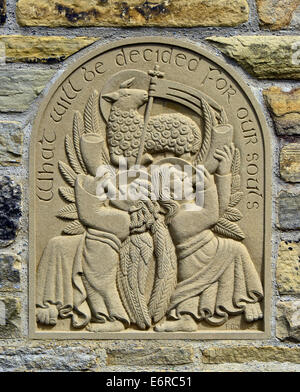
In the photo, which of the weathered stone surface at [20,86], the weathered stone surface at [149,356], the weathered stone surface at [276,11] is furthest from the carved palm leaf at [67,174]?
the weathered stone surface at [276,11]

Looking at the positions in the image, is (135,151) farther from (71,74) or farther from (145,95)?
(71,74)

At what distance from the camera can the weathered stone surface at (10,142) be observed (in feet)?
7.89

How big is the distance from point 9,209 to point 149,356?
2.87 ft

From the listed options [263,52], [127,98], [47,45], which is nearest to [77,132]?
[127,98]

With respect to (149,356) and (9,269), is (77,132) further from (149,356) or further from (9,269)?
(149,356)

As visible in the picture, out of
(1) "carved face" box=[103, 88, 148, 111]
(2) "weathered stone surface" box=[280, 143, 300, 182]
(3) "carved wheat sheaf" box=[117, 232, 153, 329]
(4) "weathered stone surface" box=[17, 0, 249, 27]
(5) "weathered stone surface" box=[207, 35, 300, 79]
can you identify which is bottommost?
(3) "carved wheat sheaf" box=[117, 232, 153, 329]

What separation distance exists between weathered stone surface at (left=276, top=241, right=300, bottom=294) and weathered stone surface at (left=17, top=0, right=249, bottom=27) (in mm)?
1017

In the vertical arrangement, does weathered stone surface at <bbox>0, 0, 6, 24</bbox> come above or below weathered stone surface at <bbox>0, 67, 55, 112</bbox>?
above

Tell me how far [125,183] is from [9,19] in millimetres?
856

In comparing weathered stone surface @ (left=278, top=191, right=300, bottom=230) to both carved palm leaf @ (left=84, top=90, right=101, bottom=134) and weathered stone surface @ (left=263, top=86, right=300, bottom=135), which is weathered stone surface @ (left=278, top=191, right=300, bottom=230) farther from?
carved palm leaf @ (left=84, top=90, right=101, bottom=134)

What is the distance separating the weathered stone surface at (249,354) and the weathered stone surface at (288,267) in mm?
262

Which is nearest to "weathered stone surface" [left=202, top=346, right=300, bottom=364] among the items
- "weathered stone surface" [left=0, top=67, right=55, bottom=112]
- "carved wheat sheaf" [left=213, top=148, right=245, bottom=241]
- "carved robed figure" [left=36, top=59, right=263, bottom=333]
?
"carved robed figure" [left=36, top=59, right=263, bottom=333]

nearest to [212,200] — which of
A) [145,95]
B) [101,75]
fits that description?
[145,95]

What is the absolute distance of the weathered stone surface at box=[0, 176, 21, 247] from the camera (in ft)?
7.89
